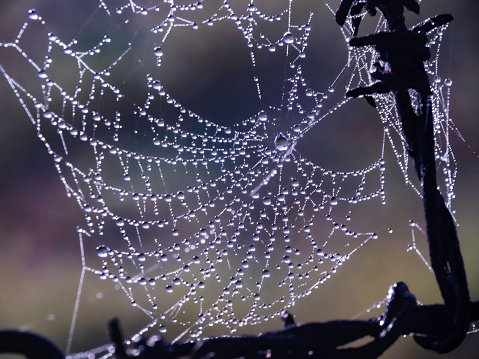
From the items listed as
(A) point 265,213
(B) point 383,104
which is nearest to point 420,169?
(A) point 265,213

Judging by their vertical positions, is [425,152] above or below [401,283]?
above

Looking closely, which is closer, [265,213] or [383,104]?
[265,213]

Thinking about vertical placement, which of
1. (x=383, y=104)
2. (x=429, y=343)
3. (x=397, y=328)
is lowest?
(x=429, y=343)

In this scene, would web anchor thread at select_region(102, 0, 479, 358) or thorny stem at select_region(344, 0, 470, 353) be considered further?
thorny stem at select_region(344, 0, 470, 353)

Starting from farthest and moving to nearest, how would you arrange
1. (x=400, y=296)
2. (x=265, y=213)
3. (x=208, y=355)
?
(x=265, y=213)
(x=400, y=296)
(x=208, y=355)

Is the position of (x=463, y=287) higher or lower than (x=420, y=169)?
lower

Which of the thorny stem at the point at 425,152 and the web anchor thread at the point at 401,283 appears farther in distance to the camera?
the thorny stem at the point at 425,152

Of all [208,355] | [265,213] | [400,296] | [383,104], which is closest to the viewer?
[208,355]

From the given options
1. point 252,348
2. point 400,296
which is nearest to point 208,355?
point 252,348

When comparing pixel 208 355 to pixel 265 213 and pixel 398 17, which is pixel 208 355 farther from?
pixel 265 213
